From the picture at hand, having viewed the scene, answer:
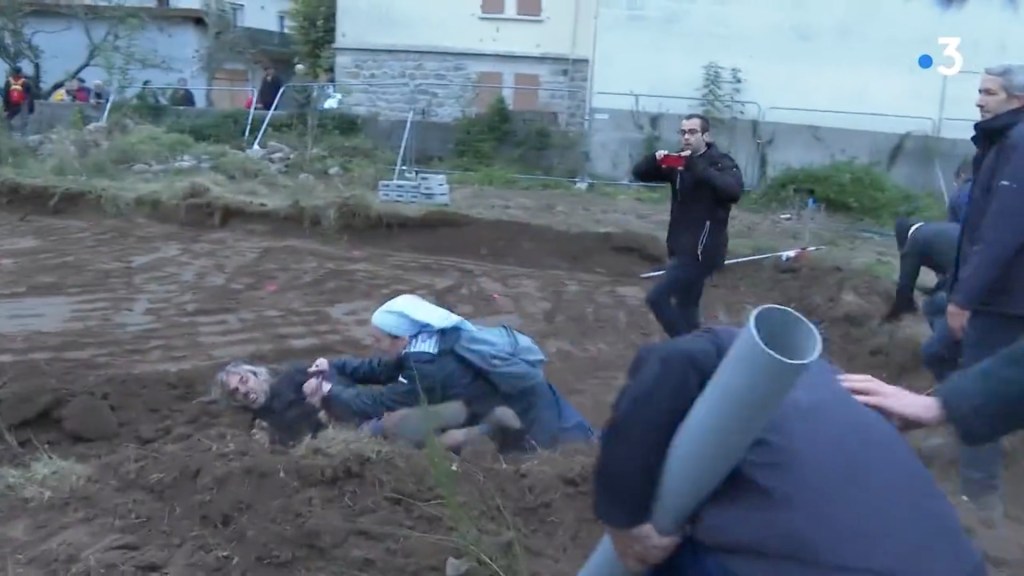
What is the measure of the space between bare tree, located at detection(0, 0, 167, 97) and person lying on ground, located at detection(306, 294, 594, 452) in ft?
78.0

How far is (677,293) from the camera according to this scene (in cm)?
836

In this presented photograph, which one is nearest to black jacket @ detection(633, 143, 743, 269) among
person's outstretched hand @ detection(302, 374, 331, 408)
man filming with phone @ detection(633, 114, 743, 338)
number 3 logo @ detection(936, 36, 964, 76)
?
man filming with phone @ detection(633, 114, 743, 338)

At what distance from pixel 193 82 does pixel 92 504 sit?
3090cm

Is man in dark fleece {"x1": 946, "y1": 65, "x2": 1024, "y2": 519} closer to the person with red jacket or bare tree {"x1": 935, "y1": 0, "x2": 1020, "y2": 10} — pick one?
bare tree {"x1": 935, "y1": 0, "x2": 1020, "y2": 10}

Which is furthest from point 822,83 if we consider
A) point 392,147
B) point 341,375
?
point 341,375

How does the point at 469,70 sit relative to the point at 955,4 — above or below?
below


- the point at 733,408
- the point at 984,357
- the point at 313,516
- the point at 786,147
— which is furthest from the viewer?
the point at 786,147

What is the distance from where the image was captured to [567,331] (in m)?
10.4

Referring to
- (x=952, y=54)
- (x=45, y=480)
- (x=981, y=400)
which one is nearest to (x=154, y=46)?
(x=952, y=54)

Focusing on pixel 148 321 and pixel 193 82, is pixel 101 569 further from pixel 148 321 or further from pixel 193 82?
pixel 193 82

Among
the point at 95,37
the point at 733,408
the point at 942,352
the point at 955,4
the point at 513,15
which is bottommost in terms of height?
the point at 942,352

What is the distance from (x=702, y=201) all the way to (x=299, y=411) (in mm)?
3200

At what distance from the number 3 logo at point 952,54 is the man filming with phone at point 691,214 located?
48.4ft

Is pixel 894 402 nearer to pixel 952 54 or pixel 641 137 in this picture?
pixel 641 137
